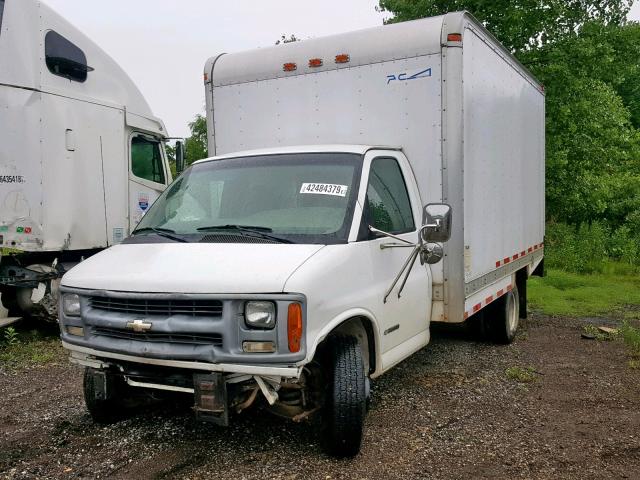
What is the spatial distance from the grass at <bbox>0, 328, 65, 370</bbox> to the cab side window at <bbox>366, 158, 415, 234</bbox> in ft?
14.6

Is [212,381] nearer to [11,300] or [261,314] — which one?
[261,314]

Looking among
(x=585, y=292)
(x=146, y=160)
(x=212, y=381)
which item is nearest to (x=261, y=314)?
(x=212, y=381)

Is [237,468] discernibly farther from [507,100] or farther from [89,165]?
[89,165]

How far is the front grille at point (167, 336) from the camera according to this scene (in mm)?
3717

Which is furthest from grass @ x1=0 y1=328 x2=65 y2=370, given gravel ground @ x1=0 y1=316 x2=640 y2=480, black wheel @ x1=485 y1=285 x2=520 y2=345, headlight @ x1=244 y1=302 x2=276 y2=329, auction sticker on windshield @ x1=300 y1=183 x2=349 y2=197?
black wheel @ x1=485 y1=285 x2=520 y2=345

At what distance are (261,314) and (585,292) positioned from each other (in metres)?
10.3

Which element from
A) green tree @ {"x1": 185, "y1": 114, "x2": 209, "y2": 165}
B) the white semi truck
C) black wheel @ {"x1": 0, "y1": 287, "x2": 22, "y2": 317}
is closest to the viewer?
the white semi truck

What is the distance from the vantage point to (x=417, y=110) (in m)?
5.52

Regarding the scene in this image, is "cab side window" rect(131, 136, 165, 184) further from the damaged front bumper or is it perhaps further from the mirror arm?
the mirror arm

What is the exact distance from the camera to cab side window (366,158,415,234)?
4730 mm

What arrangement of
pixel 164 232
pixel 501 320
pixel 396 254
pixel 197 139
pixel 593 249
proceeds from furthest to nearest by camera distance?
pixel 197 139 < pixel 593 249 < pixel 501 320 < pixel 396 254 < pixel 164 232

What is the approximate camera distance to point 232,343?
3.64 m

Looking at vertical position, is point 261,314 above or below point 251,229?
below

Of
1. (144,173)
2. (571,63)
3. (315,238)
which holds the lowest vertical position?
(315,238)
